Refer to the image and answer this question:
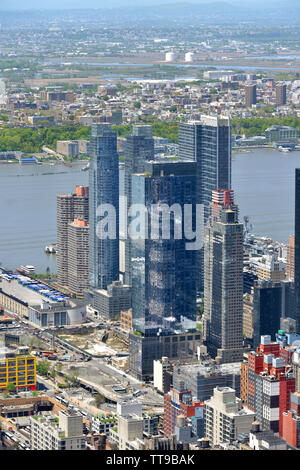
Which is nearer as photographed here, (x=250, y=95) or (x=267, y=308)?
(x=267, y=308)

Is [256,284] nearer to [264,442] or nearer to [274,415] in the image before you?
[274,415]

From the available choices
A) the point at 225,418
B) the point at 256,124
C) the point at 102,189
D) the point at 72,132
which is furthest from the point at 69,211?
the point at 256,124

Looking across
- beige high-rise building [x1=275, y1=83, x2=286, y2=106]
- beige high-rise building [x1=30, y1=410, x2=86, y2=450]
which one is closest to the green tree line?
beige high-rise building [x1=275, y1=83, x2=286, y2=106]

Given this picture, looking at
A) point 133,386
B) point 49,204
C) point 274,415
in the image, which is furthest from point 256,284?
point 49,204

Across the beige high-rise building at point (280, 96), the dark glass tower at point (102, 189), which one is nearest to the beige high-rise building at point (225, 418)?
the dark glass tower at point (102, 189)

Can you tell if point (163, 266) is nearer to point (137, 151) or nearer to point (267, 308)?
point (267, 308)

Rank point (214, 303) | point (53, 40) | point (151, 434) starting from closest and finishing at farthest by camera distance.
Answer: point (151, 434) → point (214, 303) → point (53, 40)

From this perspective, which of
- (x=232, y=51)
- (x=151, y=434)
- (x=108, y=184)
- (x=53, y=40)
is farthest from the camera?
(x=232, y=51)
